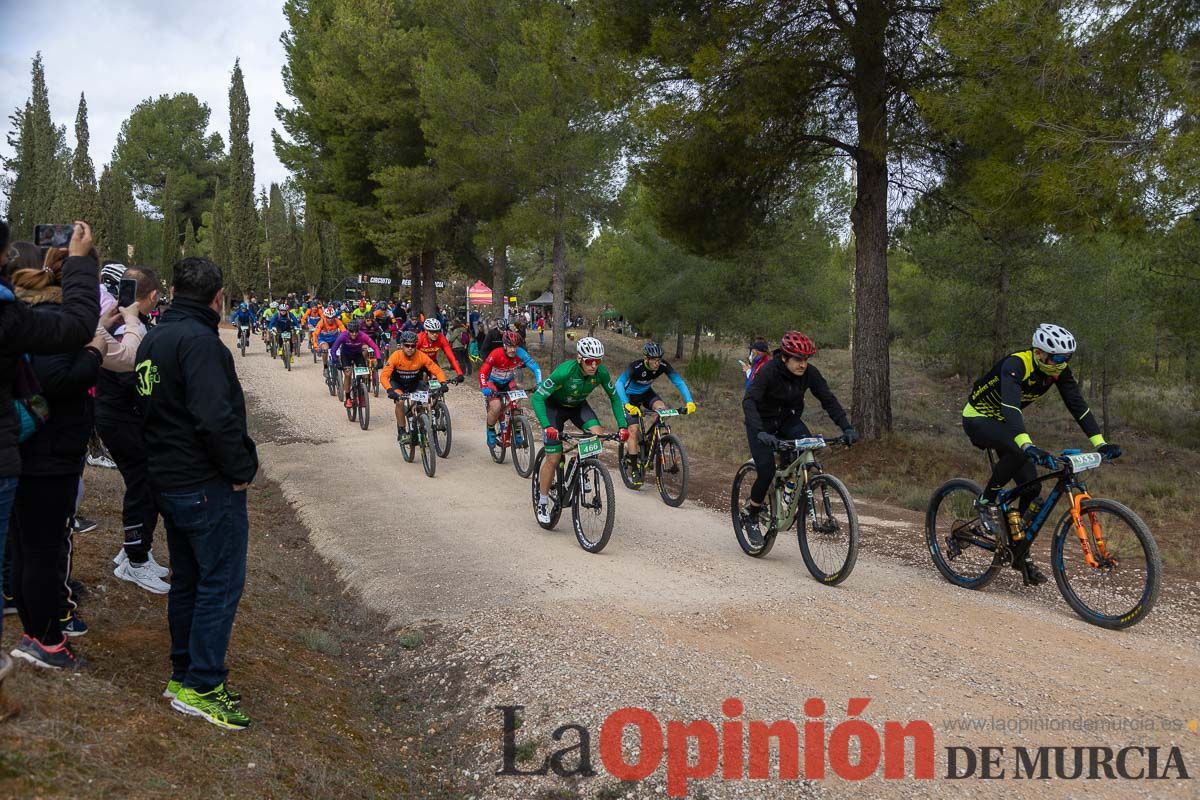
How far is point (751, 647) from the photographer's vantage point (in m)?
5.75

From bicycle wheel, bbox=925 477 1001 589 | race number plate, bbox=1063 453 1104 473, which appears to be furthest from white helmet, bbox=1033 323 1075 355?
bicycle wheel, bbox=925 477 1001 589

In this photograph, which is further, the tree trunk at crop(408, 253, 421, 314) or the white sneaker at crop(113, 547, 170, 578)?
the tree trunk at crop(408, 253, 421, 314)

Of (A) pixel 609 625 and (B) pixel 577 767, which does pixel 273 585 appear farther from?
(B) pixel 577 767

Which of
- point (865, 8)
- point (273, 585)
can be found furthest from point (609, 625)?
point (865, 8)

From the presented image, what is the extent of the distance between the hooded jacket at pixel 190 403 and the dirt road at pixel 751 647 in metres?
2.13

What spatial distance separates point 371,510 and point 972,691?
24.4 feet

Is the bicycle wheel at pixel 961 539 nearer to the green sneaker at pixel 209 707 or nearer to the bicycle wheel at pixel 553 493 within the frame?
the bicycle wheel at pixel 553 493

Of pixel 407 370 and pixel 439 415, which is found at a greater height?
pixel 407 370

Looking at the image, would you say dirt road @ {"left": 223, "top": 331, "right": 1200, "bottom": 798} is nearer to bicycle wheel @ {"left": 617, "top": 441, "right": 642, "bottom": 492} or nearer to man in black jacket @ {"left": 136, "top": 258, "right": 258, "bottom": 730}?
man in black jacket @ {"left": 136, "top": 258, "right": 258, "bottom": 730}

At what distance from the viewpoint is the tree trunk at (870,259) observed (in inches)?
549

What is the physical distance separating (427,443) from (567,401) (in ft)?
12.5

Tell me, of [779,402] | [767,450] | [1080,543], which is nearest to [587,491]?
[767,450]

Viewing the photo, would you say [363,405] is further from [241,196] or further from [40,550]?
[241,196]

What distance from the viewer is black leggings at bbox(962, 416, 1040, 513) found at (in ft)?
22.2
